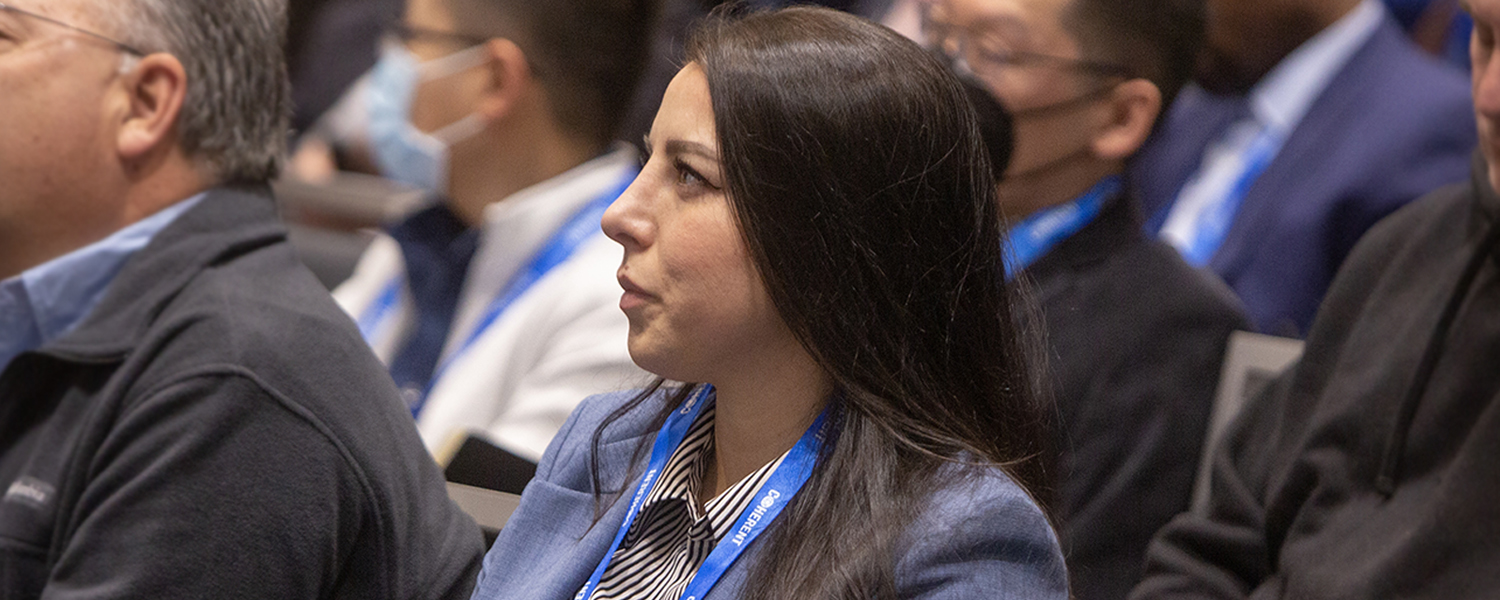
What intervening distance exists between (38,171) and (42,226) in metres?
0.08

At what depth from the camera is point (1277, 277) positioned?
2.91 m

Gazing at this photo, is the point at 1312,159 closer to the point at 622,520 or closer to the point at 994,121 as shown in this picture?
the point at 994,121

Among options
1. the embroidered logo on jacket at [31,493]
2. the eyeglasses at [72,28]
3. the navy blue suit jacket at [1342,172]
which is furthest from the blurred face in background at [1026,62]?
the embroidered logo on jacket at [31,493]

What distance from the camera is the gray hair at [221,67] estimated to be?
184 centimetres

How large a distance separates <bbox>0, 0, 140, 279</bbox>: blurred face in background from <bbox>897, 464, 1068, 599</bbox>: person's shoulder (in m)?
1.22

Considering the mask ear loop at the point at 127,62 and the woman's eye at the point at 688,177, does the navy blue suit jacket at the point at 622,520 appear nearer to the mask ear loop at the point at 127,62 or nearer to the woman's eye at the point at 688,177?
the woman's eye at the point at 688,177

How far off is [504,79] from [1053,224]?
3.83 ft

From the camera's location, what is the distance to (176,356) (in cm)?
156

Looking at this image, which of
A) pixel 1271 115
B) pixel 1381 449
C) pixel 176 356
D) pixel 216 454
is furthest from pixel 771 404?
pixel 1271 115

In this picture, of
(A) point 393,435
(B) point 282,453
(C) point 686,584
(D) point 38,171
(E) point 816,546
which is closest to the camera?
(E) point 816,546

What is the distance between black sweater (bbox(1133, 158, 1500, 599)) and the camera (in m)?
1.54

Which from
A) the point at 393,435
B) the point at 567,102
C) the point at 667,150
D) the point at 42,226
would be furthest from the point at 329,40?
the point at 667,150

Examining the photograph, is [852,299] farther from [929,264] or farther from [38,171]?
[38,171]

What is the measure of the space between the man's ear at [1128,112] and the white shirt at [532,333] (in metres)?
0.80
